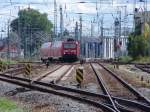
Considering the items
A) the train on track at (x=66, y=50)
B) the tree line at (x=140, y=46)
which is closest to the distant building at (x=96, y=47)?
the tree line at (x=140, y=46)

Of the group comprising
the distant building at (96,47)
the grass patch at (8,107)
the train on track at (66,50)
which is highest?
the grass patch at (8,107)

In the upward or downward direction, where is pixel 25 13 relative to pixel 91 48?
upward

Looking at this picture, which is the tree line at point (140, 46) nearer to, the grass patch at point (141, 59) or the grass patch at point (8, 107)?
the grass patch at point (141, 59)

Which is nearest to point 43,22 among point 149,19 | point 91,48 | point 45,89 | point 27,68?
point 91,48

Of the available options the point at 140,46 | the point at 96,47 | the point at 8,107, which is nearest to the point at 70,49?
the point at 140,46

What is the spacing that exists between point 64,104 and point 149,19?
330 feet

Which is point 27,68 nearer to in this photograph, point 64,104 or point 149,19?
point 64,104

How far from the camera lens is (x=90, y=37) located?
14975cm

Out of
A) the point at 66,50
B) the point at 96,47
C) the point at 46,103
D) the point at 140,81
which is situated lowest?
the point at 96,47

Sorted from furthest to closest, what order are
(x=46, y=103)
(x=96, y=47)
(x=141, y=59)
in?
(x=96, y=47) < (x=141, y=59) < (x=46, y=103)

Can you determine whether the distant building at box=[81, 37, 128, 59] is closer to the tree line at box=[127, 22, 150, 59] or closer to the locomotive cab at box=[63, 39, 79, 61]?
the tree line at box=[127, 22, 150, 59]

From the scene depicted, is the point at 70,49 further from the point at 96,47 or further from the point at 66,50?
the point at 96,47

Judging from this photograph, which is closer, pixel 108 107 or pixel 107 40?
pixel 108 107

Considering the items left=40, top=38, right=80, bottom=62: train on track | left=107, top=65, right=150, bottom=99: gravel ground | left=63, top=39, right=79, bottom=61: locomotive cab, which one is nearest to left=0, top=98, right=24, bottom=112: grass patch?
left=107, top=65, right=150, bottom=99: gravel ground
